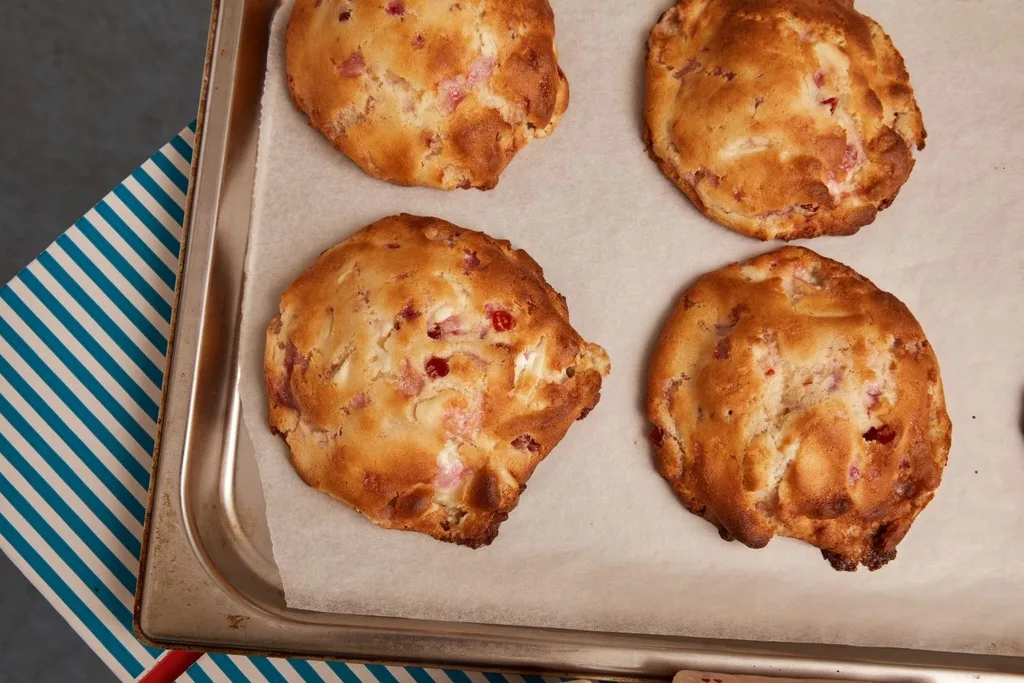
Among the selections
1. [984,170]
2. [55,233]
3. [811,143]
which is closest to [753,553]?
[811,143]

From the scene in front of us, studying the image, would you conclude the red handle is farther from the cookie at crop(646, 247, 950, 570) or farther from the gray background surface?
the gray background surface

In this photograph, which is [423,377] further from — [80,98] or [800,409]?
[80,98]

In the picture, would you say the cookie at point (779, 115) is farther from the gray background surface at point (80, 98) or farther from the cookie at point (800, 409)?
the gray background surface at point (80, 98)

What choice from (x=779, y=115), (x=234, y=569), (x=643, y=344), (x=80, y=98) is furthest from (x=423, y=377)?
(x=80, y=98)

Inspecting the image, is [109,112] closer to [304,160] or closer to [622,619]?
[304,160]

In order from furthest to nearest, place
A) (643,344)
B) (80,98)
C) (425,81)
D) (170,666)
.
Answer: (80,98) < (170,666) < (643,344) < (425,81)
